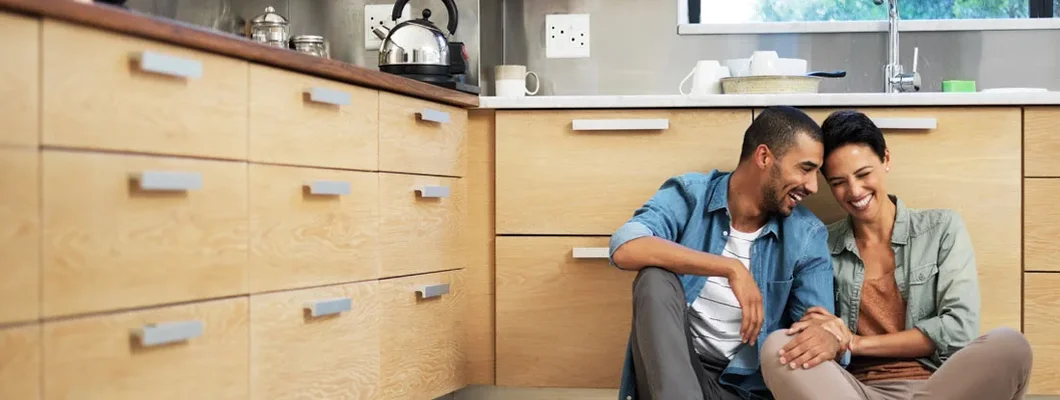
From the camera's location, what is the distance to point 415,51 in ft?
9.23

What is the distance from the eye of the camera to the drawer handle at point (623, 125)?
109 inches

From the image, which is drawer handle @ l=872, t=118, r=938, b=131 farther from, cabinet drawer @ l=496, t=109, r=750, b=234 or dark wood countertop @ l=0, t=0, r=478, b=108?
dark wood countertop @ l=0, t=0, r=478, b=108

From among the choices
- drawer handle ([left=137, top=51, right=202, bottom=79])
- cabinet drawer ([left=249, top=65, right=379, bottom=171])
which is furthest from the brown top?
drawer handle ([left=137, top=51, right=202, bottom=79])

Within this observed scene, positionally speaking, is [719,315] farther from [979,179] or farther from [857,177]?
[979,179]

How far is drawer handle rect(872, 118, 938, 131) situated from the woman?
0.24 meters

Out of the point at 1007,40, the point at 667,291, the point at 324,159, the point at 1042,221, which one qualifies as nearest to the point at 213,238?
the point at 324,159

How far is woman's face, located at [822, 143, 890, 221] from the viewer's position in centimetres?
238

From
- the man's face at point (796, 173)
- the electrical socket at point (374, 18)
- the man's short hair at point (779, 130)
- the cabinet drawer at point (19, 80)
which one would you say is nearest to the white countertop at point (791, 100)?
the man's short hair at point (779, 130)

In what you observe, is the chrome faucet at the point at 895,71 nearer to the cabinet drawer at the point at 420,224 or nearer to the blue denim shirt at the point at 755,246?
the blue denim shirt at the point at 755,246

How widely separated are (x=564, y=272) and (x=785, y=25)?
1.11 metres

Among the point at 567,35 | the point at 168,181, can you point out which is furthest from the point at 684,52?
the point at 168,181

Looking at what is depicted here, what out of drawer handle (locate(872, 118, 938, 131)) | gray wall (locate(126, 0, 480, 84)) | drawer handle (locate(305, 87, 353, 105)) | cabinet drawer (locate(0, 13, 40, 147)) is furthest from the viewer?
gray wall (locate(126, 0, 480, 84))

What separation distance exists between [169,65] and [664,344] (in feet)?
3.35

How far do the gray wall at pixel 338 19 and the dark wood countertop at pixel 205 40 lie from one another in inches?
21.5
